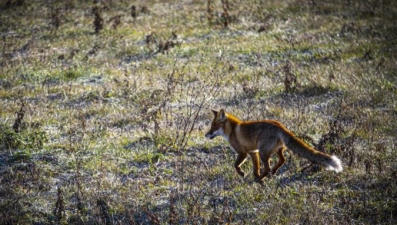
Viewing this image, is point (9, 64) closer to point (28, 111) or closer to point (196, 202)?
point (28, 111)

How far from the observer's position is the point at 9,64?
46.8 ft

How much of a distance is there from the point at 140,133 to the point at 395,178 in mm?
4692

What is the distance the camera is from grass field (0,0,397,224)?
23.9ft

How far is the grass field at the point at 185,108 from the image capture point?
729 cm

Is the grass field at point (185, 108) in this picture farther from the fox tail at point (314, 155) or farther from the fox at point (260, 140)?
the fox tail at point (314, 155)

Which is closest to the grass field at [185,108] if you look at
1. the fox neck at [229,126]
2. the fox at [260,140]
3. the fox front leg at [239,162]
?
the fox front leg at [239,162]

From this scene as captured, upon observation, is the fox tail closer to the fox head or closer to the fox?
the fox

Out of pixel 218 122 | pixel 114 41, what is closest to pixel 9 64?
pixel 114 41

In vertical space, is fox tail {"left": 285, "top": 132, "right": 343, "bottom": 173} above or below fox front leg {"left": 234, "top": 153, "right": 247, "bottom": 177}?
above

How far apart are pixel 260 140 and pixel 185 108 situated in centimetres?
405

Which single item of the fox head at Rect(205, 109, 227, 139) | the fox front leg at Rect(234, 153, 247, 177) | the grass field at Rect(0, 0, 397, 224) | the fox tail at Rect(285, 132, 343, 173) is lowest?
the grass field at Rect(0, 0, 397, 224)

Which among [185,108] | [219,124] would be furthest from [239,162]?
[185,108]

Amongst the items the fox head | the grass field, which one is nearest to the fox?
the fox head

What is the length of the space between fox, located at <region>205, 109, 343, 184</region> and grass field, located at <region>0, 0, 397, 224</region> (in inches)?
13.6
